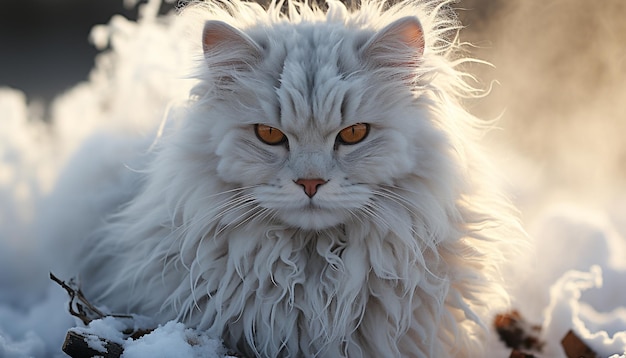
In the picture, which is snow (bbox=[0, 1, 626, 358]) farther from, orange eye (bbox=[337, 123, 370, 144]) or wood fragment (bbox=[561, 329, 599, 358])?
orange eye (bbox=[337, 123, 370, 144])

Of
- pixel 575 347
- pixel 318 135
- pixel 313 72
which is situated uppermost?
pixel 313 72

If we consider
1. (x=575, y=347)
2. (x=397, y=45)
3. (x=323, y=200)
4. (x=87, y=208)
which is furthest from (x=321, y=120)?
(x=87, y=208)

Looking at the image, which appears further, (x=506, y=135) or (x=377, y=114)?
(x=506, y=135)

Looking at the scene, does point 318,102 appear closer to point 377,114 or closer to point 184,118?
point 377,114

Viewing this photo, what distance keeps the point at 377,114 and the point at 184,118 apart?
471mm

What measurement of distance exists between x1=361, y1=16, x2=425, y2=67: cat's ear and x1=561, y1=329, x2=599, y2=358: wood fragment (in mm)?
791

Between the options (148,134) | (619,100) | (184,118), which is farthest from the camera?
(619,100)

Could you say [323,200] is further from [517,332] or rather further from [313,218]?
[517,332]

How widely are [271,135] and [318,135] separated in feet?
0.34

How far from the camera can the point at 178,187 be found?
158 centimetres

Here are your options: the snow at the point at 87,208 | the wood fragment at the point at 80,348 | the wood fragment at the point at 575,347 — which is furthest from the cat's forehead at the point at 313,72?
the wood fragment at the point at 575,347

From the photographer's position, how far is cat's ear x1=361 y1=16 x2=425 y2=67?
1.50 meters

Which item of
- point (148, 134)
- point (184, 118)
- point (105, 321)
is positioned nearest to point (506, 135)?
point (148, 134)

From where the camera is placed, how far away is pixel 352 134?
146 cm
